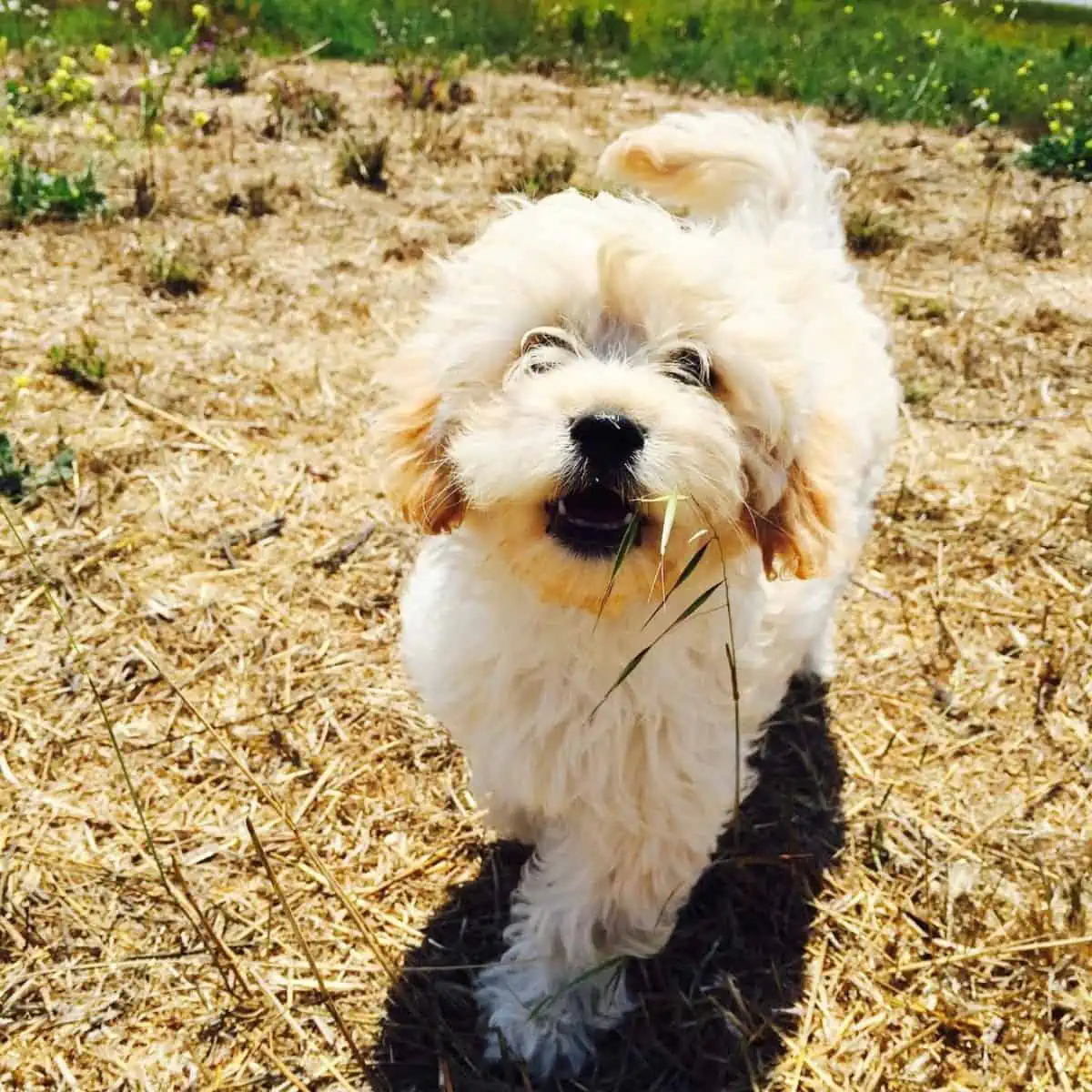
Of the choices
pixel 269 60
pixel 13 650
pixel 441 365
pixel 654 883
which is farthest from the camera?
pixel 269 60

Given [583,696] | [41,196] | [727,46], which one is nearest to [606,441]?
[583,696]

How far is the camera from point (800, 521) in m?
2.19

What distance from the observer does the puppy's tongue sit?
1.97 metres

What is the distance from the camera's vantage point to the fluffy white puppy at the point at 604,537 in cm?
195

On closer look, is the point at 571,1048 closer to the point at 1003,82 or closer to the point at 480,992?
the point at 480,992

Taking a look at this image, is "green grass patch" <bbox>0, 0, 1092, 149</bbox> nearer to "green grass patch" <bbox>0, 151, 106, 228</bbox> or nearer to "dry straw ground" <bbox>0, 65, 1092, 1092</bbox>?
"green grass patch" <bbox>0, 151, 106, 228</bbox>

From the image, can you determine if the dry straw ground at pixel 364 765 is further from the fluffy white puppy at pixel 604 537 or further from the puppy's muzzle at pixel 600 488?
the puppy's muzzle at pixel 600 488

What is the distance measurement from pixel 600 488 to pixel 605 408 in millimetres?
147

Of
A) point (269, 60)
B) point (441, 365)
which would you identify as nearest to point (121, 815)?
point (441, 365)

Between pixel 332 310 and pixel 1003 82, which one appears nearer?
pixel 332 310

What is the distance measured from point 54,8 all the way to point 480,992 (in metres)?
9.12

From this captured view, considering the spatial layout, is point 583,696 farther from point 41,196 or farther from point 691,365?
point 41,196

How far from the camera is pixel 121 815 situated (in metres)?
2.79

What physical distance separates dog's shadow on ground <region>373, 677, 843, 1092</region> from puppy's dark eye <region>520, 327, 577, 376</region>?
108cm
